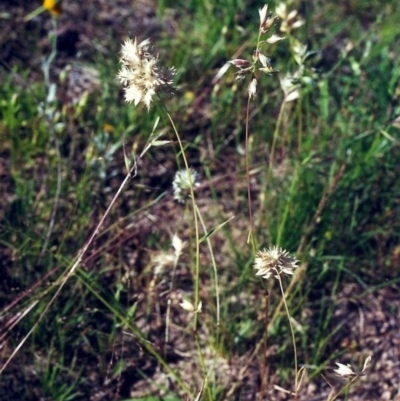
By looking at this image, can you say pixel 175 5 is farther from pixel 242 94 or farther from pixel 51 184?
pixel 51 184

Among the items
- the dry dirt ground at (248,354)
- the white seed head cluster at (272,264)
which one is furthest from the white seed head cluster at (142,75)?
the dry dirt ground at (248,354)

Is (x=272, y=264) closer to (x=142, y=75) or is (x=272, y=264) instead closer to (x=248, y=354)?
(x=142, y=75)

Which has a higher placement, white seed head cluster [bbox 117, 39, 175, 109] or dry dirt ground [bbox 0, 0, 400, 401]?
white seed head cluster [bbox 117, 39, 175, 109]

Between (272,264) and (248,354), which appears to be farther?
(248,354)

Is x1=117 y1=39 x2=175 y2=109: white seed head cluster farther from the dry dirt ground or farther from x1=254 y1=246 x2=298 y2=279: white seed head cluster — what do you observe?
the dry dirt ground

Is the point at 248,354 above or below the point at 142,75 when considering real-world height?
below

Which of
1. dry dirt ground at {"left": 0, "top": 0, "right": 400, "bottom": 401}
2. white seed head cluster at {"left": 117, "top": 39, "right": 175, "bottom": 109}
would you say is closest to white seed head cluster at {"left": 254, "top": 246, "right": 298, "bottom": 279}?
white seed head cluster at {"left": 117, "top": 39, "right": 175, "bottom": 109}

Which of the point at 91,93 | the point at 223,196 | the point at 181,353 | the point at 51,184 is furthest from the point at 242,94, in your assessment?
the point at 181,353

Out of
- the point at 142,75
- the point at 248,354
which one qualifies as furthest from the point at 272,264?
the point at 248,354
